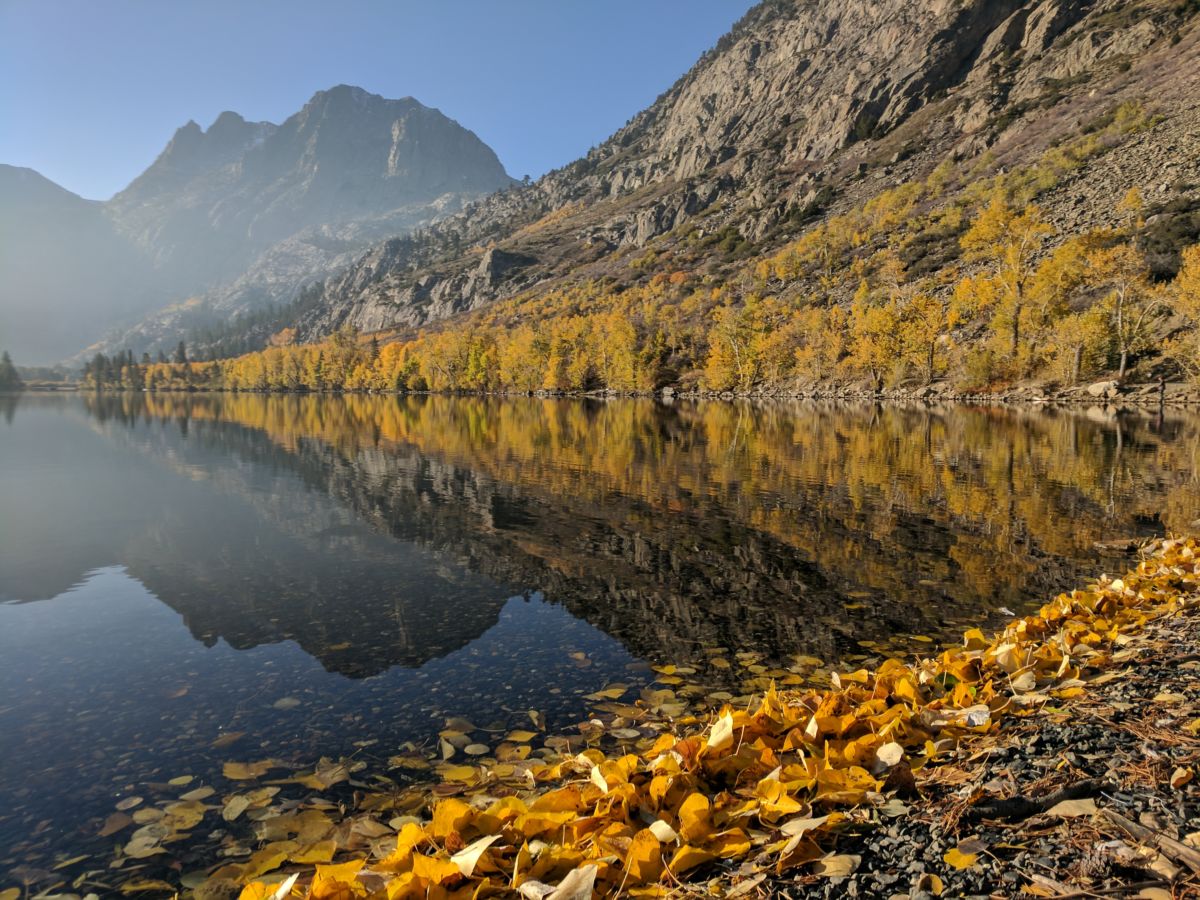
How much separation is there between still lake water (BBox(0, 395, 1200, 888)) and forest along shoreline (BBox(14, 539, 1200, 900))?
71 cm

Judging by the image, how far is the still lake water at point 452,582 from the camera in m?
6.89

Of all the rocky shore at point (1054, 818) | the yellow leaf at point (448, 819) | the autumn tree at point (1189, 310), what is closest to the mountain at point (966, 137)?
the autumn tree at point (1189, 310)

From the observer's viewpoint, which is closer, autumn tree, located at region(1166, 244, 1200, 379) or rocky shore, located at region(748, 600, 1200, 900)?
rocky shore, located at region(748, 600, 1200, 900)

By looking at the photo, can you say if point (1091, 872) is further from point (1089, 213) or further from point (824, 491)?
point (1089, 213)

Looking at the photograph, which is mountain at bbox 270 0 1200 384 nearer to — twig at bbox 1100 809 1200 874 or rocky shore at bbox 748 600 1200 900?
rocky shore at bbox 748 600 1200 900

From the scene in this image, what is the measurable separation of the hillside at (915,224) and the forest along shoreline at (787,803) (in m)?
65.7

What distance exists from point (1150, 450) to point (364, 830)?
3312cm

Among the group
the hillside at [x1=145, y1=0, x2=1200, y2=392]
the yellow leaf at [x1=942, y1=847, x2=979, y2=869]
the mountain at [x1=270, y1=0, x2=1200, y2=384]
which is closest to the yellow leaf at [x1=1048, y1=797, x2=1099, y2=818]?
the yellow leaf at [x1=942, y1=847, x2=979, y2=869]

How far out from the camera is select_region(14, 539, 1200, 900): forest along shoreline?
9.97 ft

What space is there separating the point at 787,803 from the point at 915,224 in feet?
404

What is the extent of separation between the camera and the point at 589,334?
117 meters

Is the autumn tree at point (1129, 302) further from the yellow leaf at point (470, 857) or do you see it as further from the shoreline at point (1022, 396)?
the yellow leaf at point (470, 857)

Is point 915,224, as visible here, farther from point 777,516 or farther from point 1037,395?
point 777,516

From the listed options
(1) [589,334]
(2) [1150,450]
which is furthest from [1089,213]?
(1) [589,334]
